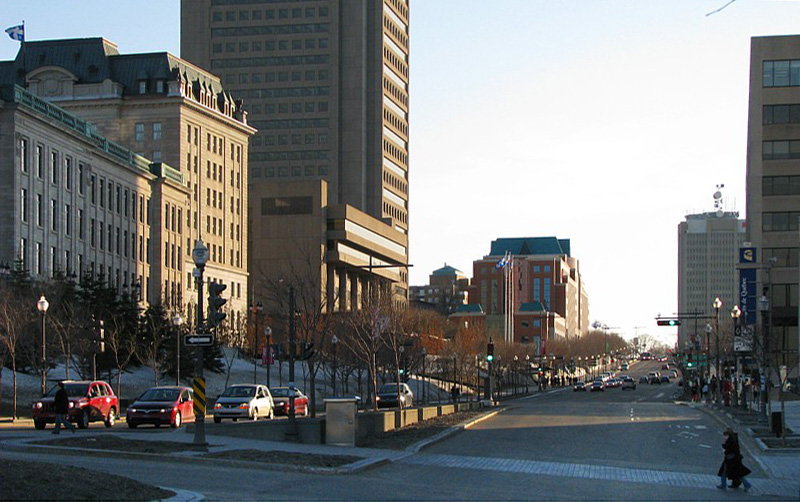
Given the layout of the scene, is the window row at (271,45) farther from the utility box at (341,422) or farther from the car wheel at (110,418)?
the utility box at (341,422)

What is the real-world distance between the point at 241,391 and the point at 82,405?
8.17 meters

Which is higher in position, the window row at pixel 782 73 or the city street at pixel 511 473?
the window row at pixel 782 73

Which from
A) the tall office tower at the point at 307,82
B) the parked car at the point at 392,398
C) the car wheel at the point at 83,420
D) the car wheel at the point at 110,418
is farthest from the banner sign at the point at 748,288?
the tall office tower at the point at 307,82

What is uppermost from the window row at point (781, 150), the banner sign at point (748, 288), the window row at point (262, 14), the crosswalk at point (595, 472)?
the window row at point (262, 14)

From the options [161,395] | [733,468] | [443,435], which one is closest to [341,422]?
→ [443,435]

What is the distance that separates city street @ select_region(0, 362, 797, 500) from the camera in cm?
2416

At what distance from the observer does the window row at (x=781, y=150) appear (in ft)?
327

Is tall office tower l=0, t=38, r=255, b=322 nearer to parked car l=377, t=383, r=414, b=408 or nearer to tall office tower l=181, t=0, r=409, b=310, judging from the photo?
tall office tower l=181, t=0, r=409, b=310

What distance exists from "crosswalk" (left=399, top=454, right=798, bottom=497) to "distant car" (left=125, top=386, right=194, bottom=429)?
11.2 meters

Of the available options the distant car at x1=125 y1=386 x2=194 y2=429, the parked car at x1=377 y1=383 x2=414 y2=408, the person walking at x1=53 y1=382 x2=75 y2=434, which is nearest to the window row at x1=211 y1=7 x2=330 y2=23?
the parked car at x1=377 y1=383 x2=414 y2=408

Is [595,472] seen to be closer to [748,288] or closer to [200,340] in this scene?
[200,340]

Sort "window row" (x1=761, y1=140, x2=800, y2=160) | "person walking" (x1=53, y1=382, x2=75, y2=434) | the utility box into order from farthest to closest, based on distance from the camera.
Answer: "window row" (x1=761, y1=140, x2=800, y2=160), "person walking" (x1=53, y1=382, x2=75, y2=434), the utility box

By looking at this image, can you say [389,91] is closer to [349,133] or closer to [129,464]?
[349,133]

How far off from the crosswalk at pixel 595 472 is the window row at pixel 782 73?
74.6 meters
